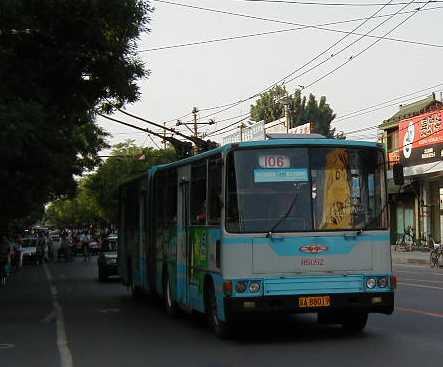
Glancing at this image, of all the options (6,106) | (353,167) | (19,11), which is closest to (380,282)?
(353,167)

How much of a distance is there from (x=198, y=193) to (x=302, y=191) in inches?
93.8

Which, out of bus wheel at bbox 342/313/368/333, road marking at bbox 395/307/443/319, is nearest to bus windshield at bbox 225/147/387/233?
bus wheel at bbox 342/313/368/333

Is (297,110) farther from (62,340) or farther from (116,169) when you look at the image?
(62,340)

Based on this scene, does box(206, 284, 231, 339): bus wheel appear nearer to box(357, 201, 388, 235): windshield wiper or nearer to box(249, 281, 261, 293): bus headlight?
box(249, 281, 261, 293): bus headlight

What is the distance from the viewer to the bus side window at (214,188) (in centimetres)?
1162

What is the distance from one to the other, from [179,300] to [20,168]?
19.8ft

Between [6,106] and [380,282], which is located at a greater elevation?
[6,106]

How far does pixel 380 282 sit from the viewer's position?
37.3ft

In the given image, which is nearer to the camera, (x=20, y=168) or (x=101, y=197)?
(x=20, y=168)

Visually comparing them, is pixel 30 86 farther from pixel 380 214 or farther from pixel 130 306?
pixel 380 214

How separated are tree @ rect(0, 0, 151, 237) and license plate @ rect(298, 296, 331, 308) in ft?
20.6

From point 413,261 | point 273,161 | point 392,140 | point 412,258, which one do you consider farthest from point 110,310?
point 392,140

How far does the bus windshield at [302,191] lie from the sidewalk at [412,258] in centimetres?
2431

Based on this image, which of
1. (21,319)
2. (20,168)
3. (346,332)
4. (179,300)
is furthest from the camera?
(20,168)
